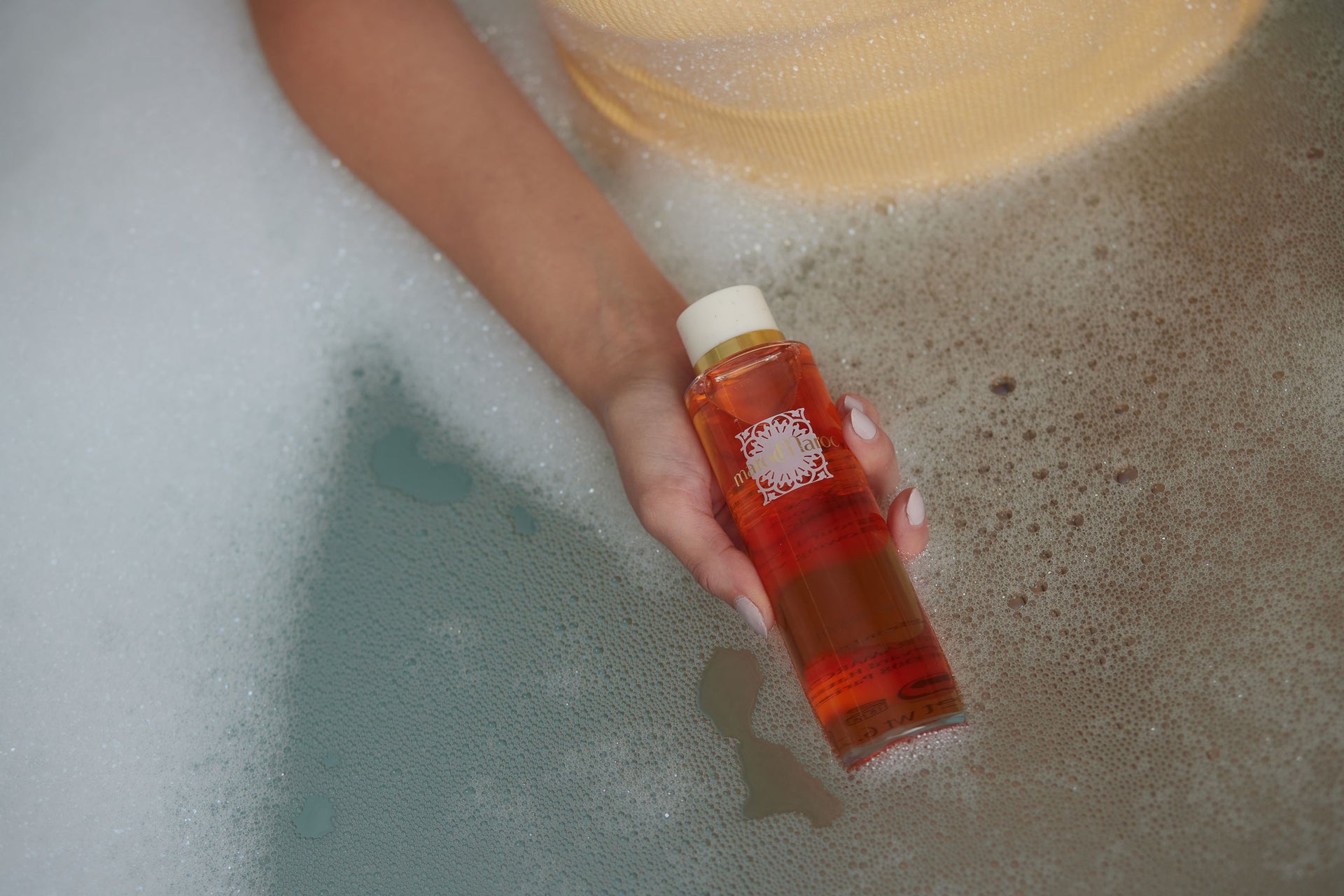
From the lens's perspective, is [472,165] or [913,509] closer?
[913,509]

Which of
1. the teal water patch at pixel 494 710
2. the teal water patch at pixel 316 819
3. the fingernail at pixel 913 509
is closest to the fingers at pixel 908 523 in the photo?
the fingernail at pixel 913 509

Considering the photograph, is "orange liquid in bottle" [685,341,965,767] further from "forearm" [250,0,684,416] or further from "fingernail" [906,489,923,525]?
"forearm" [250,0,684,416]

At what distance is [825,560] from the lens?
0.47 meters

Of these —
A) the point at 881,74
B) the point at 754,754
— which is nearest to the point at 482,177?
the point at 881,74

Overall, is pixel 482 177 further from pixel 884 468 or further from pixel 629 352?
pixel 884 468

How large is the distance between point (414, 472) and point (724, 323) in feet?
0.86

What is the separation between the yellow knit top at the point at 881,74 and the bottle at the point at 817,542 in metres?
0.15

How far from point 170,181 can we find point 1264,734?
31.5 inches

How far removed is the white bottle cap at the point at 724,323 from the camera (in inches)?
20.0

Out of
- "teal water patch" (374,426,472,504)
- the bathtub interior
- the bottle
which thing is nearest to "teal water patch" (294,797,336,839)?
the bathtub interior

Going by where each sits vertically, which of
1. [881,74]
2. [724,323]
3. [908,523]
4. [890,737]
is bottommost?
[890,737]

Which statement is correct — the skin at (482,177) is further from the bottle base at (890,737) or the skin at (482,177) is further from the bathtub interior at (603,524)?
the bottle base at (890,737)

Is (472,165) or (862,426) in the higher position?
(472,165)

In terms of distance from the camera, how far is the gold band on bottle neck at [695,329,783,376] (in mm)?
504
